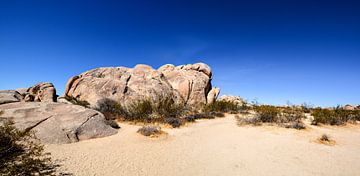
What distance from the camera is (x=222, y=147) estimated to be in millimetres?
7434

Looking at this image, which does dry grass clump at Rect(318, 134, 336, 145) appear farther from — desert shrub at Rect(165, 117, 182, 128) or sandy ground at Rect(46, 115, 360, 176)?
desert shrub at Rect(165, 117, 182, 128)

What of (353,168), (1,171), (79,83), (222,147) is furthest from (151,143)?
(79,83)

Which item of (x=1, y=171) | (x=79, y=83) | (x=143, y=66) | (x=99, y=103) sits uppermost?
(x=143, y=66)

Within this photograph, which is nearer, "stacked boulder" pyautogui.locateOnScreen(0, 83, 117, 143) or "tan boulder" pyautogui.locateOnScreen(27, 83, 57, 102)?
"stacked boulder" pyautogui.locateOnScreen(0, 83, 117, 143)

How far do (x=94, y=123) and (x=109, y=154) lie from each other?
2828 millimetres

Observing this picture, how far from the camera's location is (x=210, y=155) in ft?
21.3

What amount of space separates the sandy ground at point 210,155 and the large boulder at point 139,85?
8956 millimetres

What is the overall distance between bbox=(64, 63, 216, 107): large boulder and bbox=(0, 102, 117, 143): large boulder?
6924 mm

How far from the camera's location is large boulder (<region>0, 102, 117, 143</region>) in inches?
285

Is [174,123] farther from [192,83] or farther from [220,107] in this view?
[192,83]

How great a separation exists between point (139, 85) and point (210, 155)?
1354cm


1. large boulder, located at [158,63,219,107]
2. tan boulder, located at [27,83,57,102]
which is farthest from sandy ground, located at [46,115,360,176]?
large boulder, located at [158,63,219,107]

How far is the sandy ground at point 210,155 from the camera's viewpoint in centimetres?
523

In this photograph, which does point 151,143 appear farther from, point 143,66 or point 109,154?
point 143,66
